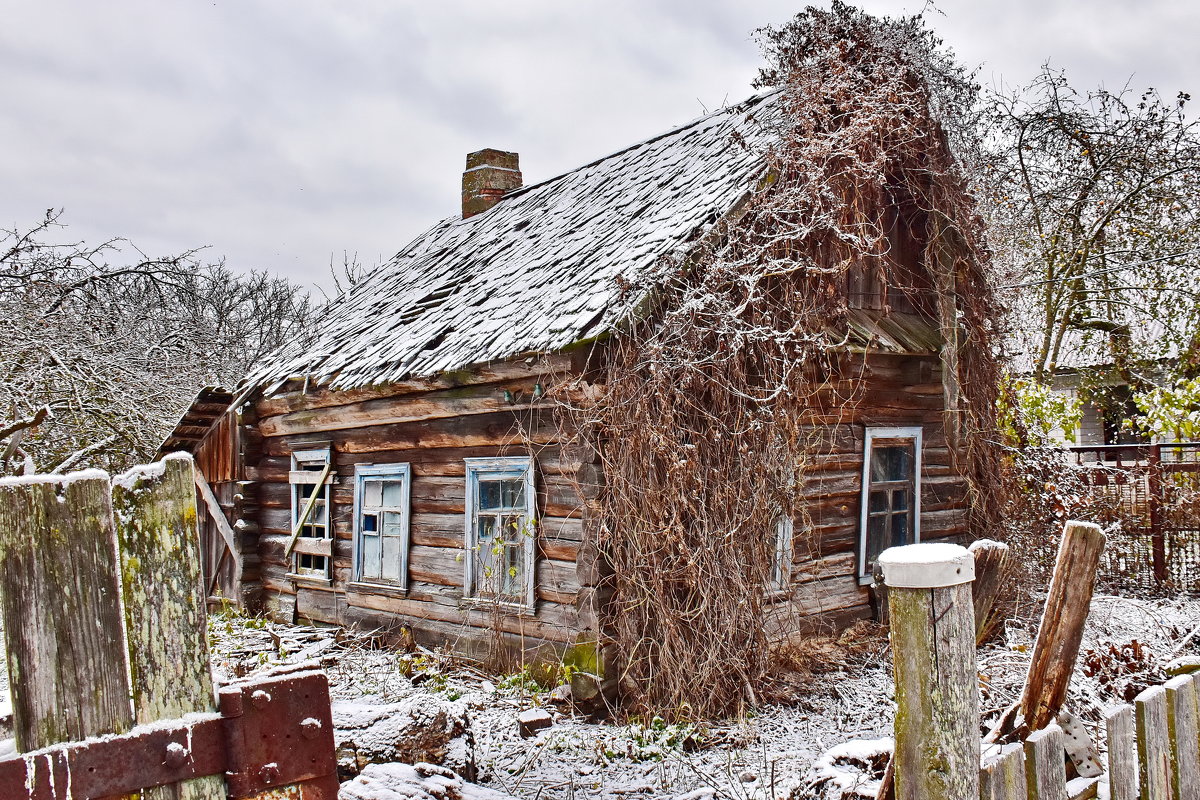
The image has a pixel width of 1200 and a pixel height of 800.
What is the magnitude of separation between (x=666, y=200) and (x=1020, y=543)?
5.31 m

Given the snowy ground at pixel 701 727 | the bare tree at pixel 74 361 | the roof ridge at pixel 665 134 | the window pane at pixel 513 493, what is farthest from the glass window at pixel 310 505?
the roof ridge at pixel 665 134

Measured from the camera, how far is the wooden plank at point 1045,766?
2518mm

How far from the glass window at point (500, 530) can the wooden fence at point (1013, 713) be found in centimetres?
507

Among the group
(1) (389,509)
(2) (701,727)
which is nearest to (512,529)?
(1) (389,509)

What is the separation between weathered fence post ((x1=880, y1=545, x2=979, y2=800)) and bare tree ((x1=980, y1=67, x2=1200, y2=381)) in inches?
690

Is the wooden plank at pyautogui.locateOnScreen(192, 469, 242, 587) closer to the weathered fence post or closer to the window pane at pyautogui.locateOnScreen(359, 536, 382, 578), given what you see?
the window pane at pyautogui.locateOnScreen(359, 536, 382, 578)

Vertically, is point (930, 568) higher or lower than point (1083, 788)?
higher

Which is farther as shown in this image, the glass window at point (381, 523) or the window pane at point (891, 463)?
the glass window at point (381, 523)

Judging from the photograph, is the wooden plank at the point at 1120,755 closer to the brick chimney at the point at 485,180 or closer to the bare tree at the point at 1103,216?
the brick chimney at the point at 485,180

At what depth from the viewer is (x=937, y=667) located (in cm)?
224

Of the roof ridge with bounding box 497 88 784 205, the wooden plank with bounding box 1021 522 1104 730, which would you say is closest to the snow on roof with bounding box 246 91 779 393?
the roof ridge with bounding box 497 88 784 205

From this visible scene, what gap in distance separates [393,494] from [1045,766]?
25.6 ft

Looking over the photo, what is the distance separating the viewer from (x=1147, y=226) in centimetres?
1853

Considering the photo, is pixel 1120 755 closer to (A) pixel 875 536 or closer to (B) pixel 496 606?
(B) pixel 496 606
